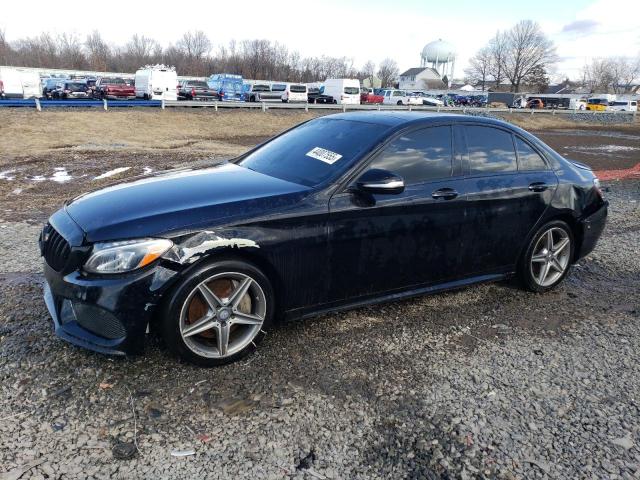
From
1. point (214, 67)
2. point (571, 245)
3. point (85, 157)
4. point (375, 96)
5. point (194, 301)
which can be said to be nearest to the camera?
point (194, 301)

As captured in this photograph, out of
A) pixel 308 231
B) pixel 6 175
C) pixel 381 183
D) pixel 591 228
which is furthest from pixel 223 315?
pixel 6 175

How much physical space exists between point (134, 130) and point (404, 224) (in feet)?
66.5

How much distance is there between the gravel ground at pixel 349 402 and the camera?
2.44 meters

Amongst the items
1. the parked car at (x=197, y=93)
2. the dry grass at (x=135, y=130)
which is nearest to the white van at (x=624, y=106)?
the dry grass at (x=135, y=130)

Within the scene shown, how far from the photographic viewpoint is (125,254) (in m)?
2.87

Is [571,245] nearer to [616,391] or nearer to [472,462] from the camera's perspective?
[616,391]

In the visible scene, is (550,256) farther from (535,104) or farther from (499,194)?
(535,104)

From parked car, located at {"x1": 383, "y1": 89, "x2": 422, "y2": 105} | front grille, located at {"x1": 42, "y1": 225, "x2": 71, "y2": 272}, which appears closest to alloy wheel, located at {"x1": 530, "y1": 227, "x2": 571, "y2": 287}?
front grille, located at {"x1": 42, "y1": 225, "x2": 71, "y2": 272}

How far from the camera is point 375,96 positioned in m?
53.8

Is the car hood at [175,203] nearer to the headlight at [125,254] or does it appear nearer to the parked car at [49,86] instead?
the headlight at [125,254]

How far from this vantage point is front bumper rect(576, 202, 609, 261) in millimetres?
4848

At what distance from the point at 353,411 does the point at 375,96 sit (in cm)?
5393

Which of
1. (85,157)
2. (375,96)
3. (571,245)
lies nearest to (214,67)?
(375,96)

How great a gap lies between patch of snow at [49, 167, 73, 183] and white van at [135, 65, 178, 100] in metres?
24.2
